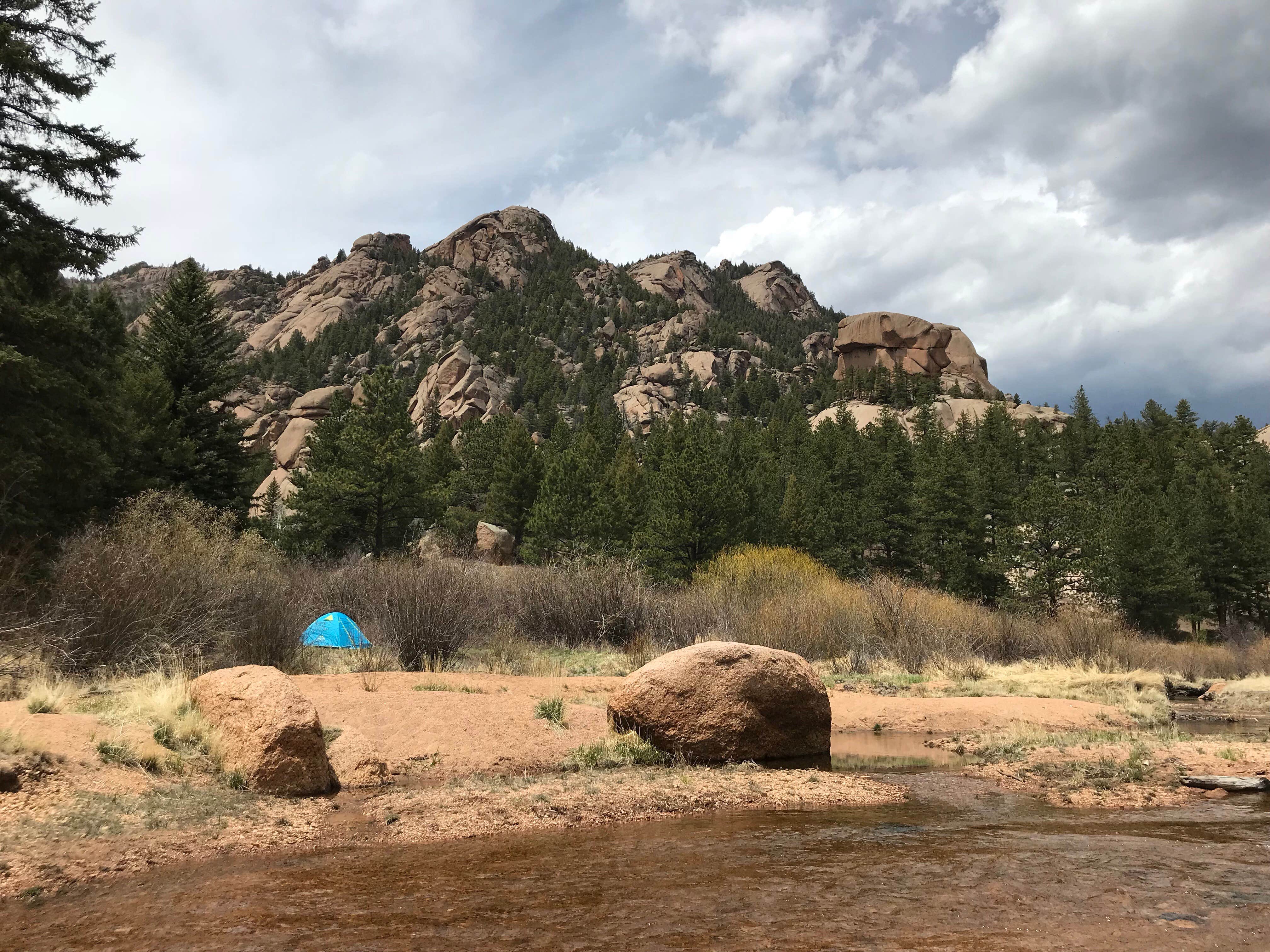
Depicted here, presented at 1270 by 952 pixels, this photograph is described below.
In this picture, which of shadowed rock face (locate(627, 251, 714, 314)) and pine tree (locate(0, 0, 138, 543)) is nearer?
pine tree (locate(0, 0, 138, 543))

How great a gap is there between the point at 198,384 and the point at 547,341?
10107cm

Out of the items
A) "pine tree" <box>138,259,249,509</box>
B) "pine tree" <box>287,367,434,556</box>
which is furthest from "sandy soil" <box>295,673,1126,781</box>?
"pine tree" <box>287,367,434,556</box>

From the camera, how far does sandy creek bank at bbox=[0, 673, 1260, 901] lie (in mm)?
7016

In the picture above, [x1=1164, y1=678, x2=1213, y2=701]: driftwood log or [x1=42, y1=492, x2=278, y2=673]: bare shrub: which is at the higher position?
[x1=42, y1=492, x2=278, y2=673]: bare shrub

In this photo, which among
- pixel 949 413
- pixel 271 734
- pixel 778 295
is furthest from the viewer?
pixel 778 295

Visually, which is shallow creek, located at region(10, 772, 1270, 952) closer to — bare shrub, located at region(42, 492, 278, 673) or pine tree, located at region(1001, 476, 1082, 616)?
bare shrub, located at region(42, 492, 278, 673)

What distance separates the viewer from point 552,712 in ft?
43.2

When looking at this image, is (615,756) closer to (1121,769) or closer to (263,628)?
(1121,769)

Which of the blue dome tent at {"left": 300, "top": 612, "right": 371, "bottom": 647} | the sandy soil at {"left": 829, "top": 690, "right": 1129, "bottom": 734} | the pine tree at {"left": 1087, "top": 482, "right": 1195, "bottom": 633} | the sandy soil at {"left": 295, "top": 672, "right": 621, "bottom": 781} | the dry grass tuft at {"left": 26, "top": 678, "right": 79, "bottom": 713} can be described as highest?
the pine tree at {"left": 1087, "top": 482, "right": 1195, "bottom": 633}

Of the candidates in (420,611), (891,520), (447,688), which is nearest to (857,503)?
(891,520)

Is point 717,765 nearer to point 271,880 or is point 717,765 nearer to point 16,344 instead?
point 271,880

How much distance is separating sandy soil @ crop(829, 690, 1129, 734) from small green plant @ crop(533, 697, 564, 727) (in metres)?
6.22

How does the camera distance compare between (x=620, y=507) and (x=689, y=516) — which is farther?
(x=620, y=507)

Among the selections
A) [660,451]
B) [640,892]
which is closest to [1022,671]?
[640,892]
